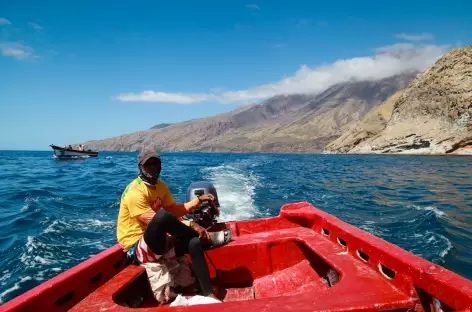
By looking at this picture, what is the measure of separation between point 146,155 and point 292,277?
271 centimetres

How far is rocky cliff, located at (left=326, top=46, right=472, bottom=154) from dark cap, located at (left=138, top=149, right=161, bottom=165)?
55433mm

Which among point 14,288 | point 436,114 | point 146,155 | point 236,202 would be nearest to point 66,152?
point 236,202

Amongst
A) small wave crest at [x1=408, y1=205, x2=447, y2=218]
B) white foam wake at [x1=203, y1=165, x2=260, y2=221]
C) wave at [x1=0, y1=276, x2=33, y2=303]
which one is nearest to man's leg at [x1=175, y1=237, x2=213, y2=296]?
wave at [x1=0, y1=276, x2=33, y2=303]

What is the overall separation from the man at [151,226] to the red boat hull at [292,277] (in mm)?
291

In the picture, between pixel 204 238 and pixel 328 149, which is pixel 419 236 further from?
pixel 328 149

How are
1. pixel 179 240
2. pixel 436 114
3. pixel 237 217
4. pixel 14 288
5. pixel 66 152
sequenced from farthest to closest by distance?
1. pixel 436 114
2. pixel 66 152
3. pixel 237 217
4. pixel 14 288
5. pixel 179 240

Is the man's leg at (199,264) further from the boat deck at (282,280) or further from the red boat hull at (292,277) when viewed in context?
the red boat hull at (292,277)

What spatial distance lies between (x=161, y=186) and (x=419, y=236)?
6.83 meters

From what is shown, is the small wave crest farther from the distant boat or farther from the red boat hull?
the distant boat

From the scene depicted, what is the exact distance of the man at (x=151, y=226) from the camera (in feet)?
12.1

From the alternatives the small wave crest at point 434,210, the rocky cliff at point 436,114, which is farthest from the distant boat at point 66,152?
the rocky cliff at point 436,114

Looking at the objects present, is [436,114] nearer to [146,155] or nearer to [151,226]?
[146,155]

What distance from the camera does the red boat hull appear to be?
8.95 ft

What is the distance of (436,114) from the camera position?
193 ft
